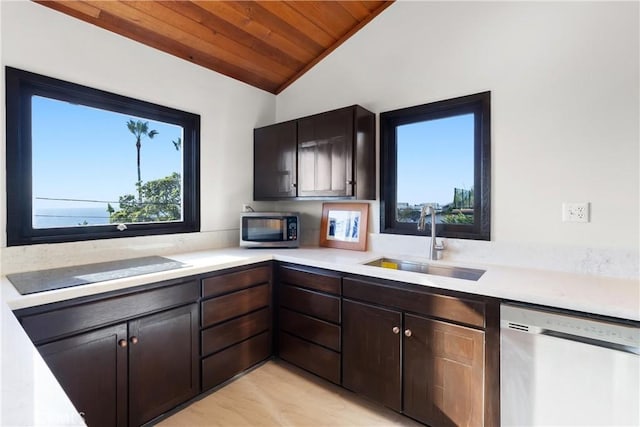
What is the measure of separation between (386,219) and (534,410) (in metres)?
1.40

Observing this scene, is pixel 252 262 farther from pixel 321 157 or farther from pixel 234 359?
pixel 321 157

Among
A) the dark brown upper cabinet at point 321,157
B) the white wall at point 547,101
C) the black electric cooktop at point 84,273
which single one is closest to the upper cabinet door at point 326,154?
the dark brown upper cabinet at point 321,157

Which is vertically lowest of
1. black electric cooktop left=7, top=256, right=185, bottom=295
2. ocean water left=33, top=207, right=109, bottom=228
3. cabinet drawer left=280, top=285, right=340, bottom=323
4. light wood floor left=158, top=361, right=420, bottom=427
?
light wood floor left=158, top=361, right=420, bottom=427

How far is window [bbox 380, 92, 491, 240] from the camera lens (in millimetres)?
2021

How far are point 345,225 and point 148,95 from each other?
1.74m

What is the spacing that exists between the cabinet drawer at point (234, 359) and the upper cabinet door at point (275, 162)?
1171 millimetres

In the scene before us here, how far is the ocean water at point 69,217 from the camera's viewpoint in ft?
6.05

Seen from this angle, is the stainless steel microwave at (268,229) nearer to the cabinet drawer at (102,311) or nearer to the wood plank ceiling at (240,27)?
the cabinet drawer at (102,311)

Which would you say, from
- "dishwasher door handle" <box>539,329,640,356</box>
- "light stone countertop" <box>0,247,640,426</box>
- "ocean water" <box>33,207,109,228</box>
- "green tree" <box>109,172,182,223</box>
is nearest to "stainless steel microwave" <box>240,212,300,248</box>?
"light stone countertop" <box>0,247,640,426</box>

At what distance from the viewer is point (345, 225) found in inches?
103

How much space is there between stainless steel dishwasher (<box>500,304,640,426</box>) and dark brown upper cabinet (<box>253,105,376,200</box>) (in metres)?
1.28

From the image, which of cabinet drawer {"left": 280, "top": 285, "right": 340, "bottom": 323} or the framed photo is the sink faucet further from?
cabinet drawer {"left": 280, "top": 285, "right": 340, "bottom": 323}

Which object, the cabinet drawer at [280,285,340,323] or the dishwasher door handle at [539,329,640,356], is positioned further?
the cabinet drawer at [280,285,340,323]

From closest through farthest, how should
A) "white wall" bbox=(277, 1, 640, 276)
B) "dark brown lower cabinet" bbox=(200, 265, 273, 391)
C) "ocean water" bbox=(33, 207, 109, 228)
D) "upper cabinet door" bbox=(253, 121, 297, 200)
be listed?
1. "white wall" bbox=(277, 1, 640, 276)
2. "ocean water" bbox=(33, 207, 109, 228)
3. "dark brown lower cabinet" bbox=(200, 265, 273, 391)
4. "upper cabinet door" bbox=(253, 121, 297, 200)
